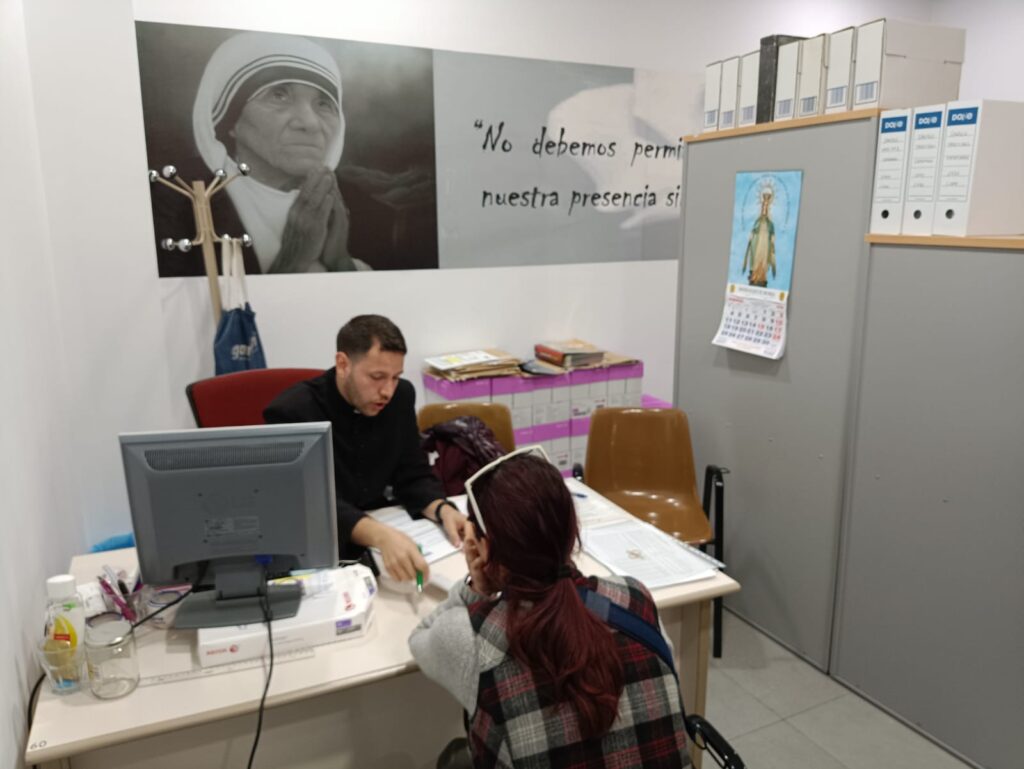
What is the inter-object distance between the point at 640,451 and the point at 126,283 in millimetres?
2223

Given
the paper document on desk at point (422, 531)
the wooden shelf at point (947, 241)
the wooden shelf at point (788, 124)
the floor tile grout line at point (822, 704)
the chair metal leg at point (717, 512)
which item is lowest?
the floor tile grout line at point (822, 704)

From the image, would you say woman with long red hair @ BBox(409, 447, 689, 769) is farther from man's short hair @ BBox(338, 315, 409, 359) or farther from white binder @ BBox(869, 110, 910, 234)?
white binder @ BBox(869, 110, 910, 234)

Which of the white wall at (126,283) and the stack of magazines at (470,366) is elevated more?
the white wall at (126,283)

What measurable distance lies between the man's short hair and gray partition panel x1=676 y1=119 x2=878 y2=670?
1.41 m

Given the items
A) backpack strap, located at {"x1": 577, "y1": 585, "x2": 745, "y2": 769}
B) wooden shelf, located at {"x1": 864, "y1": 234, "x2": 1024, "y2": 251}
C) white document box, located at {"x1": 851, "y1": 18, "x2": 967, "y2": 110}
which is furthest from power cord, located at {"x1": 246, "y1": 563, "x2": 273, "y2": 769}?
white document box, located at {"x1": 851, "y1": 18, "x2": 967, "y2": 110}

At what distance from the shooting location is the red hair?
1152 millimetres

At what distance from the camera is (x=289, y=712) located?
1.54 metres

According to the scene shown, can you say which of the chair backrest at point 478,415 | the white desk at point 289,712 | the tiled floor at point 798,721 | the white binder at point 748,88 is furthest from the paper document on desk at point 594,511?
the white binder at point 748,88

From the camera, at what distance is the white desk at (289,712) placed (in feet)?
4.44

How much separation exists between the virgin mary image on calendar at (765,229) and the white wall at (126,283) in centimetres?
147

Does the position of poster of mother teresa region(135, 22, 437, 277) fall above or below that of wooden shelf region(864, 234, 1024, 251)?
above

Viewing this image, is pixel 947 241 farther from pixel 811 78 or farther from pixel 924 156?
pixel 811 78

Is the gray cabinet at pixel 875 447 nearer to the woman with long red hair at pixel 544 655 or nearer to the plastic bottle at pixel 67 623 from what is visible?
the woman with long red hair at pixel 544 655

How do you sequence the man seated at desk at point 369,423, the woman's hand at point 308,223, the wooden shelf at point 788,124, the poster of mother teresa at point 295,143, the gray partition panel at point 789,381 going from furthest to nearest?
the woman's hand at point 308,223
the poster of mother teresa at point 295,143
the gray partition panel at point 789,381
the wooden shelf at point 788,124
the man seated at desk at point 369,423
